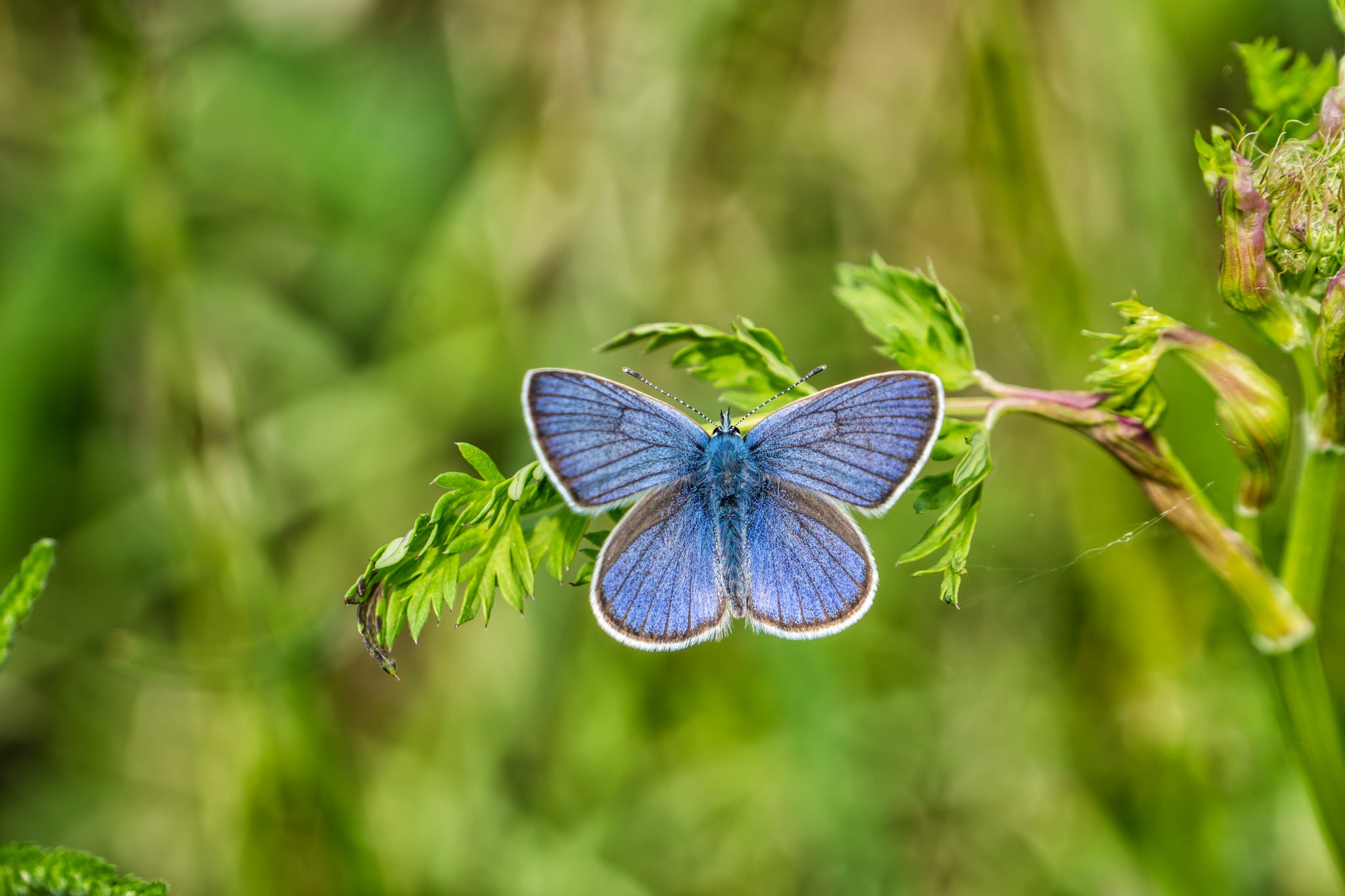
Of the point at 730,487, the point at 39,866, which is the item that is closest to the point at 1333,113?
the point at 730,487

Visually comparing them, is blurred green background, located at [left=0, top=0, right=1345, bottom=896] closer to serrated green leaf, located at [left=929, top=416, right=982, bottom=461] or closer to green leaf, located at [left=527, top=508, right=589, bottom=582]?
serrated green leaf, located at [left=929, top=416, right=982, bottom=461]

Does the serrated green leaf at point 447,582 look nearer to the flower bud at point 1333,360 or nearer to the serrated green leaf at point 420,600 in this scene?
the serrated green leaf at point 420,600

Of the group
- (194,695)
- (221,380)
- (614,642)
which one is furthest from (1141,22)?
(194,695)

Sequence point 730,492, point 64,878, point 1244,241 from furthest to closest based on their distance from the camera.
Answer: point 730,492 < point 1244,241 < point 64,878

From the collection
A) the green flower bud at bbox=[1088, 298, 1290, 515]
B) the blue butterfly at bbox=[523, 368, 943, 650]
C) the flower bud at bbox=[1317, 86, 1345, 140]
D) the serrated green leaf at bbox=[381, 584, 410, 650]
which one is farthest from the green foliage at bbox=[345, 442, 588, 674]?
the flower bud at bbox=[1317, 86, 1345, 140]

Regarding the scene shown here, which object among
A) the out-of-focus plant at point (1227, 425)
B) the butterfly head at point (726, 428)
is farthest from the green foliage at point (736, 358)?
the butterfly head at point (726, 428)

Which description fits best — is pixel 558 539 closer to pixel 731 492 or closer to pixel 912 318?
pixel 731 492

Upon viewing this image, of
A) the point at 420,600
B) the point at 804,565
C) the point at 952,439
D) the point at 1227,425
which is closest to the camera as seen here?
the point at 1227,425
